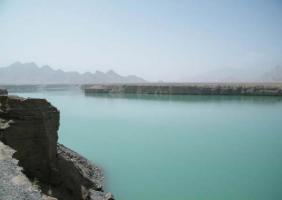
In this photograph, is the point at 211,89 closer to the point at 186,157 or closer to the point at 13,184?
the point at 186,157

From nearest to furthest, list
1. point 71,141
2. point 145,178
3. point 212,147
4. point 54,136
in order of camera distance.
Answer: point 54,136, point 145,178, point 212,147, point 71,141

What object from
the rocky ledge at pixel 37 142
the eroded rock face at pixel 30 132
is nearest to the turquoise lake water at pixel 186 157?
the rocky ledge at pixel 37 142

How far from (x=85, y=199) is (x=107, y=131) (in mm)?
18909

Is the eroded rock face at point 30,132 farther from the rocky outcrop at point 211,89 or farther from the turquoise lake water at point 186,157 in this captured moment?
the rocky outcrop at point 211,89

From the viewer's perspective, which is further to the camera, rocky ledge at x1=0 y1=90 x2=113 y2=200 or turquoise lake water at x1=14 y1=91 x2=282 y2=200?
turquoise lake water at x1=14 y1=91 x2=282 y2=200

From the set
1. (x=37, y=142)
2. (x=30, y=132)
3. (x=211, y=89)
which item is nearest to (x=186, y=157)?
(x=37, y=142)

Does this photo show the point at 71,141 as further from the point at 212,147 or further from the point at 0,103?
the point at 0,103

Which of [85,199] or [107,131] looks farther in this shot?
[107,131]

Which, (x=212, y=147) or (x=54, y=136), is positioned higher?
(x=54, y=136)

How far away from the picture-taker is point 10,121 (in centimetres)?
1026

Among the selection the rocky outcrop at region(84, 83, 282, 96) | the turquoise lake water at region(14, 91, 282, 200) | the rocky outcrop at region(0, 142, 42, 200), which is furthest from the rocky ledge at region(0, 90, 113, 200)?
the rocky outcrop at region(84, 83, 282, 96)

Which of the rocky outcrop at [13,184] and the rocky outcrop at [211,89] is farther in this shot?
the rocky outcrop at [211,89]

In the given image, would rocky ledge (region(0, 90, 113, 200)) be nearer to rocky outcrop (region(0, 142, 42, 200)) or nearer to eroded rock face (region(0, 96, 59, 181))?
eroded rock face (region(0, 96, 59, 181))

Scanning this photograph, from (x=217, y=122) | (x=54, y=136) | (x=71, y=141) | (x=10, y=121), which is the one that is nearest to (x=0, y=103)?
(x=10, y=121)
